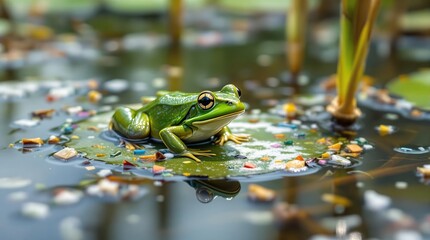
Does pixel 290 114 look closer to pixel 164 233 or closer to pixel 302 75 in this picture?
pixel 302 75

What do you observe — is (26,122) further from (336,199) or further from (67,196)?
(336,199)

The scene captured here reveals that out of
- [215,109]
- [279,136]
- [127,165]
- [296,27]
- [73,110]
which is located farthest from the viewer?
[296,27]

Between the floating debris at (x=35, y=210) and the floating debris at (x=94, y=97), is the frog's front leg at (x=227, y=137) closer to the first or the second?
the floating debris at (x=35, y=210)

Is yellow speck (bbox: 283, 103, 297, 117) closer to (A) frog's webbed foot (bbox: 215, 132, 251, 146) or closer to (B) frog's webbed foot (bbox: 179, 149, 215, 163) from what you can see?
(A) frog's webbed foot (bbox: 215, 132, 251, 146)

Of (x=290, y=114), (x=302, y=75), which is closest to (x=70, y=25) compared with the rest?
(x=302, y=75)

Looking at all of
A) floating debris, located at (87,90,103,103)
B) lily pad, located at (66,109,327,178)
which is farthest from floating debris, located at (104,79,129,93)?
lily pad, located at (66,109,327,178)

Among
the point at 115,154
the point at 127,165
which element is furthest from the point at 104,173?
the point at 115,154
